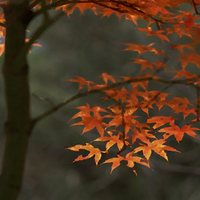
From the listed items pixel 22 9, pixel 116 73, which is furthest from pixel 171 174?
pixel 22 9

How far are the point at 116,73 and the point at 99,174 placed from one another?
1094 mm

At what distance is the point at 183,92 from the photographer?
107 inches

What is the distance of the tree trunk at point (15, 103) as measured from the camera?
653 millimetres

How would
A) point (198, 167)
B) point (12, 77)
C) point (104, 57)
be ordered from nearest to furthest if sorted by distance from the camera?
point (12, 77), point (198, 167), point (104, 57)

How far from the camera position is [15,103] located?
2.15 feet

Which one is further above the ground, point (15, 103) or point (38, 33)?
point (38, 33)

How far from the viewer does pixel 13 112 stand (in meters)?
0.66

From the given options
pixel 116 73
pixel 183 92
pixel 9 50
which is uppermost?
pixel 9 50

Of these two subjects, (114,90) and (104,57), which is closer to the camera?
(114,90)

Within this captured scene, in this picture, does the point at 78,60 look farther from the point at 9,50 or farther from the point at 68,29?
the point at 9,50

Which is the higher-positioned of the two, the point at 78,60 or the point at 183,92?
the point at 78,60

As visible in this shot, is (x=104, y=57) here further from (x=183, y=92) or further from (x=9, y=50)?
(x=9, y=50)

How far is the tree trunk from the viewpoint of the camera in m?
0.65

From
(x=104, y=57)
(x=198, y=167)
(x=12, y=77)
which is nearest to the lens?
(x=12, y=77)
